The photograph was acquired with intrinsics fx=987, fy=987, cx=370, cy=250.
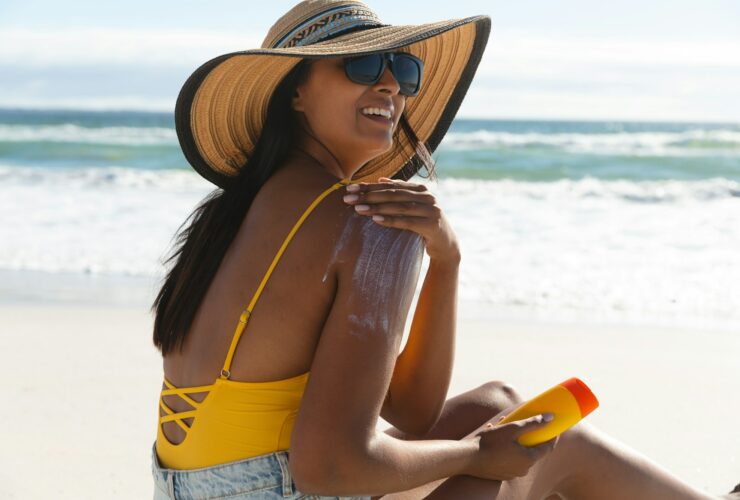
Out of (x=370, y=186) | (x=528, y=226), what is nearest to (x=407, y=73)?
(x=370, y=186)

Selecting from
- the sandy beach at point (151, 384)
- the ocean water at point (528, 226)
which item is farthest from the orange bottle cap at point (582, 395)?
the ocean water at point (528, 226)

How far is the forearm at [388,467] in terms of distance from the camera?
161cm

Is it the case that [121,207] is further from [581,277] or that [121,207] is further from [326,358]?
[326,358]

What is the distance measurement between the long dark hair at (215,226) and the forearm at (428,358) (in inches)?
15.9

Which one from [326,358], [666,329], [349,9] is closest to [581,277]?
[666,329]

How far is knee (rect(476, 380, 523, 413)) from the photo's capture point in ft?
7.16

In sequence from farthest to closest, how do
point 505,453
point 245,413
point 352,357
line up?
point 505,453 → point 245,413 → point 352,357

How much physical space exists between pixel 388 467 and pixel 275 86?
2.87ft

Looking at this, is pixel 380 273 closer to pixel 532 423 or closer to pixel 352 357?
pixel 352 357

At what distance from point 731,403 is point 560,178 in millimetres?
12422

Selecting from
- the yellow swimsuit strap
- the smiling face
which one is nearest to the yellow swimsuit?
the yellow swimsuit strap

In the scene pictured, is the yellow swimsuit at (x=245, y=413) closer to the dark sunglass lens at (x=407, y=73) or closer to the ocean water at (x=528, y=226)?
the dark sunglass lens at (x=407, y=73)

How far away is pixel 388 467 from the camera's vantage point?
1.65m

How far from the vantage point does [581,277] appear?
6805 mm
